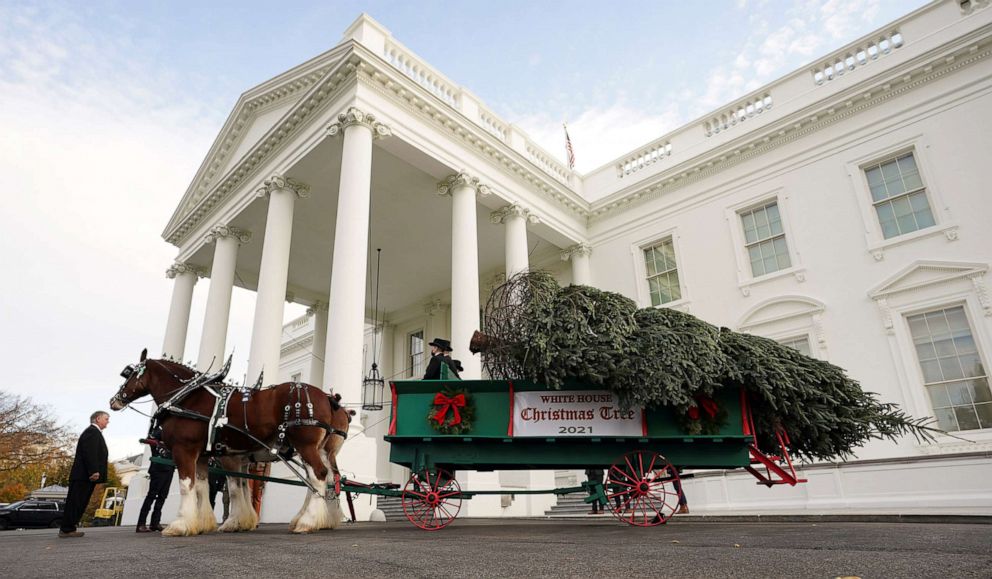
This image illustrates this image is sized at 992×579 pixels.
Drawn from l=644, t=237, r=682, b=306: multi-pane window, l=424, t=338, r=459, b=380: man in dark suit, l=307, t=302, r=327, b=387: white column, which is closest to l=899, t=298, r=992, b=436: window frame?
l=644, t=237, r=682, b=306: multi-pane window

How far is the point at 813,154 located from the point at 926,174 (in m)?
2.29

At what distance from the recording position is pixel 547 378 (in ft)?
17.8

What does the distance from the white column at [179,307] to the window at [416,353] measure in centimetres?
780

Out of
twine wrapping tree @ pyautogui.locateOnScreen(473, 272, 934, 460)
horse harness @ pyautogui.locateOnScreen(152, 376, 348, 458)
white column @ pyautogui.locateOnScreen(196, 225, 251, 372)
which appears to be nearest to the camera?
twine wrapping tree @ pyautogui.locateOnScreen(473, 272, 934, 460)

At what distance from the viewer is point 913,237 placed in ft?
36.5

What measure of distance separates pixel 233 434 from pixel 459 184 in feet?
27.9

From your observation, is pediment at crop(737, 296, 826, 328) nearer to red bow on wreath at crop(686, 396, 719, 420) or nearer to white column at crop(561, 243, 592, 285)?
white column at crop(561, 243, 592, 285)

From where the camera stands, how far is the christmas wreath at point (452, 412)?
5.73m

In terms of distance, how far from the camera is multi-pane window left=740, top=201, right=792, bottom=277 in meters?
13.2

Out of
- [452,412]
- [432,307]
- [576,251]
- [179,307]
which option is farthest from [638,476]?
[432,307]

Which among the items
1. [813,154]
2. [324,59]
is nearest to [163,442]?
[324,59]

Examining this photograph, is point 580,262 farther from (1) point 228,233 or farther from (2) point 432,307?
(1) point 228,233

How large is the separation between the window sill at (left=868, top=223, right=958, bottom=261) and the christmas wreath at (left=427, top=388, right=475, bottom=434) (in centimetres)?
992

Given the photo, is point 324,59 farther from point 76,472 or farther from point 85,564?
point 85,564
